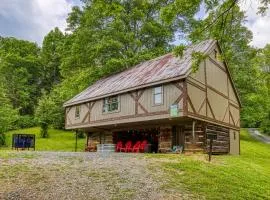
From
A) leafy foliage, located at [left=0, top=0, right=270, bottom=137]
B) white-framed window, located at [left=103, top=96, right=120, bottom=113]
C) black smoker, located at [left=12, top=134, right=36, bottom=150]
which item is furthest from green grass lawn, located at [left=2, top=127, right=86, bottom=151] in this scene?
white-framed window, located at [left=103, top=96, right=120, bottom=113]

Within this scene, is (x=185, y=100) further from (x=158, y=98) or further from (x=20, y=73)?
(x=20, y=73)

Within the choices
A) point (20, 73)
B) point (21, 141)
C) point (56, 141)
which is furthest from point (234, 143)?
point (20, 73)

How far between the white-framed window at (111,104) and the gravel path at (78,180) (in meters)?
10.5

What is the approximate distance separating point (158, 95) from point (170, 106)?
128 cm

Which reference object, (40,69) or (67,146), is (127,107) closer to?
(67,146)

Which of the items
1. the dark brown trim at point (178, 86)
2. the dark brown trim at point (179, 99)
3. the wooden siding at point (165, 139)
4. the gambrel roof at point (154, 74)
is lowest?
the wooden siding at point (165, 139)

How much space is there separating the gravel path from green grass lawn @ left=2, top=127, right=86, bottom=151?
20578 mm

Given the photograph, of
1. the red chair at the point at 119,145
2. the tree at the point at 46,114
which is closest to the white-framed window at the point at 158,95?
the red chair at the point at 119,145

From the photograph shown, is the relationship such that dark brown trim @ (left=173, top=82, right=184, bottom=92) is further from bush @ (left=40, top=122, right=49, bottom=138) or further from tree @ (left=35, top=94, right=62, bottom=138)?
bush @ (left=40, top=122, right=49, bottom=138)

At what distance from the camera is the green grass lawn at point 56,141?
3370 centimetres

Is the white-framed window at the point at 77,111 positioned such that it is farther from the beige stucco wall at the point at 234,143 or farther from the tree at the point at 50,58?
the tree at the point at 50,58

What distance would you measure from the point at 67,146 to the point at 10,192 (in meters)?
26.8

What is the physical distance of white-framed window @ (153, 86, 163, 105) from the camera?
66.8 ft

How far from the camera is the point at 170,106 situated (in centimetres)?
1967
